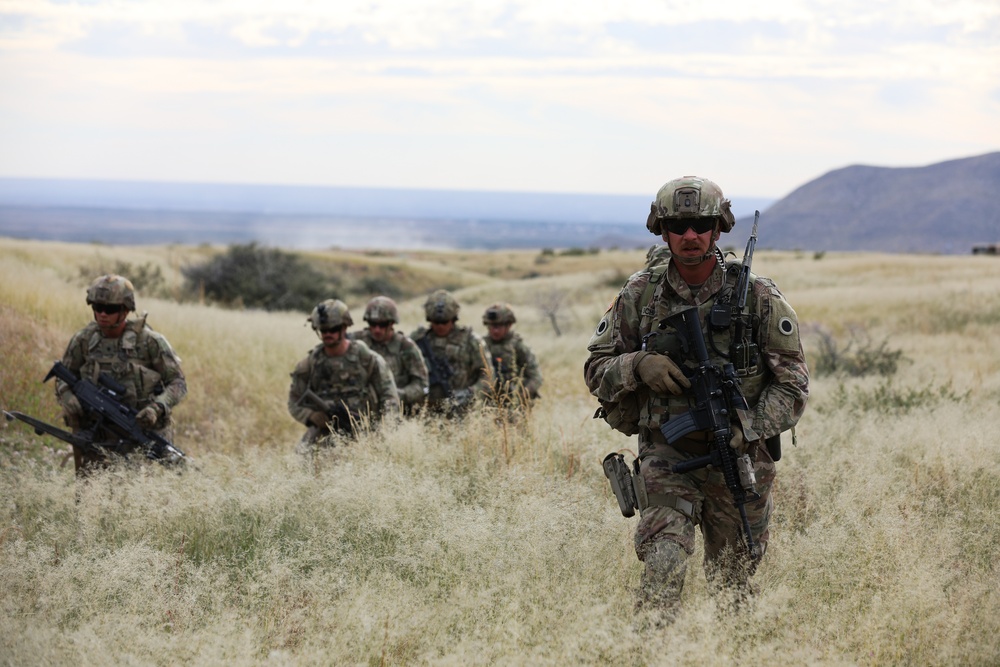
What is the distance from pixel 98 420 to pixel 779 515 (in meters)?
4.66

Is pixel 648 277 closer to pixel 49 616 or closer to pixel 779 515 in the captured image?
pixel 779 515

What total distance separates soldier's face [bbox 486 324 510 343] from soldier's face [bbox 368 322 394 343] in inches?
46.4

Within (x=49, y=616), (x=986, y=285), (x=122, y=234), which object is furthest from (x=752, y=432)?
(x=122, y=234)

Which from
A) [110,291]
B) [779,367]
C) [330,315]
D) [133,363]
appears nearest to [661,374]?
[779,367]

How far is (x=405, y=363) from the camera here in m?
8.54

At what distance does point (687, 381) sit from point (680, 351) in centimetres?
20

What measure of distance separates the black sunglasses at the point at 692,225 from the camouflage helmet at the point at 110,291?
4041 mm

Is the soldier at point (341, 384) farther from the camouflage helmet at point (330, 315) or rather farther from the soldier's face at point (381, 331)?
the soldier's face at point (381, 331)

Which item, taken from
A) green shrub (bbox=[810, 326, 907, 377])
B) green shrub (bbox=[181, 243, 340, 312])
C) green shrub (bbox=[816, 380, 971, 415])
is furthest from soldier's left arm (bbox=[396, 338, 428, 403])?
green shrub (bbox=[181, 243, 340, 312])

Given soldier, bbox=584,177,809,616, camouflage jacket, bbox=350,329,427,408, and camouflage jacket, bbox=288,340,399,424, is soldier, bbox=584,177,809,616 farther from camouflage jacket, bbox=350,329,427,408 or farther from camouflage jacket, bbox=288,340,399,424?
camouflage jacket, bbox=350,329,427,408

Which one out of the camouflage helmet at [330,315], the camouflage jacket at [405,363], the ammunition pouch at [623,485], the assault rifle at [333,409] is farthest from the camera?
the camouflage jacket at [405,363]

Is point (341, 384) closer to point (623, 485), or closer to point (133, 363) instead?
point (133, 363)

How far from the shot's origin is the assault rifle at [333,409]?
7355mm

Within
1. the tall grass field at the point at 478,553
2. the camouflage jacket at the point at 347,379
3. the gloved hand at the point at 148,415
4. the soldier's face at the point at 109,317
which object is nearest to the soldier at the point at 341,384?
the camouflage jacket at the point at 347,379
